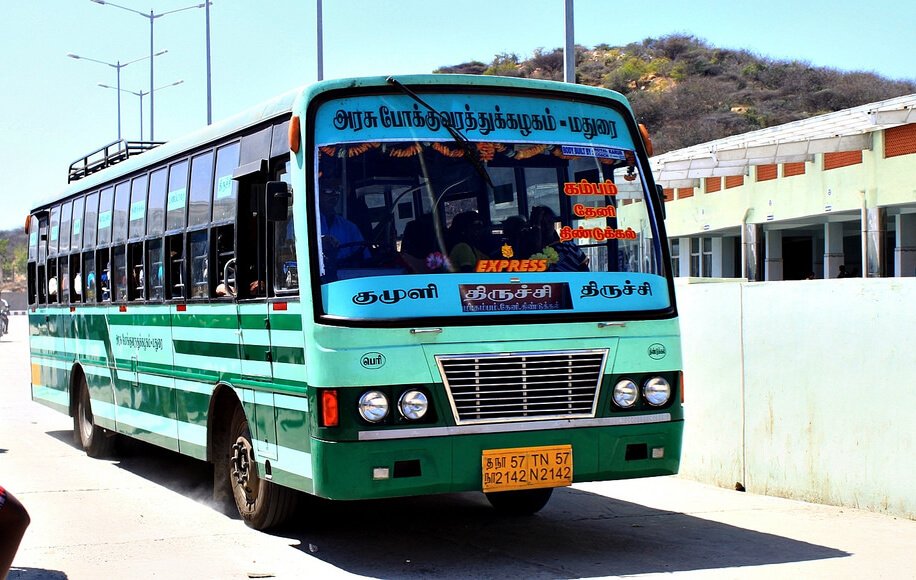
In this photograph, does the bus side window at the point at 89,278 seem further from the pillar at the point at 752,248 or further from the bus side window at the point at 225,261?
the pillar at the point at 752,248

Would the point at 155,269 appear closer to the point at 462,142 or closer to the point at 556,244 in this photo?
the point at 462,142

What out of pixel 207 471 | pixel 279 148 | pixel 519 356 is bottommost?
pixel 207 471

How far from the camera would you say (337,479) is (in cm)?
750

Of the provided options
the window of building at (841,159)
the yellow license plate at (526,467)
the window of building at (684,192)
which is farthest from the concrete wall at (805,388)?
the window of building at (684,192)

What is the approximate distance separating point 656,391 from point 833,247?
33.3 meters

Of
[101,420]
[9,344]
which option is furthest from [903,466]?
[9,344]

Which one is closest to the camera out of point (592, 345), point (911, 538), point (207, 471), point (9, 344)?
point (592, 345)

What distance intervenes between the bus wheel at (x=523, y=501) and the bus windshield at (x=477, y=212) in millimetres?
2191

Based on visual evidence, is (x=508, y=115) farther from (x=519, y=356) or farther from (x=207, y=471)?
(x=207, y=471)

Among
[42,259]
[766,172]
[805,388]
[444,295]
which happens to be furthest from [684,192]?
[444,295]

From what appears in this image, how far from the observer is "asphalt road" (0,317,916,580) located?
25.7 ft

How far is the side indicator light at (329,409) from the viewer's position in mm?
7492

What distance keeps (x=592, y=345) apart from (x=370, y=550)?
1.98 m

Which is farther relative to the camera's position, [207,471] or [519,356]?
[207,471]
